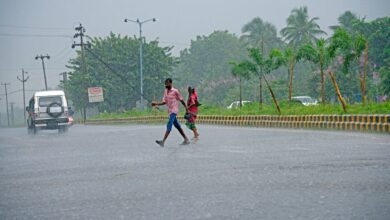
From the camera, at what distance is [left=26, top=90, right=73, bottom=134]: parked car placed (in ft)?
115

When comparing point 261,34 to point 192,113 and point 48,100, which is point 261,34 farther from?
point 192,113

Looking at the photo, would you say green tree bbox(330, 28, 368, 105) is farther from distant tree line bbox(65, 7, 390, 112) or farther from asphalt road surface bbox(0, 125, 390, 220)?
asphalt road surface bbox(0, 125, 390, 220)

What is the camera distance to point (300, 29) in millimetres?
76938

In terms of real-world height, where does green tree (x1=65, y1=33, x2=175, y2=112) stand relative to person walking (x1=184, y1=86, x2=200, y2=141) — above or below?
above

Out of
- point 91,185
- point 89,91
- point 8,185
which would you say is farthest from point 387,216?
point 89,91

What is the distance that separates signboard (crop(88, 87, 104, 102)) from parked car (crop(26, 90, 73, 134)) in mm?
29349

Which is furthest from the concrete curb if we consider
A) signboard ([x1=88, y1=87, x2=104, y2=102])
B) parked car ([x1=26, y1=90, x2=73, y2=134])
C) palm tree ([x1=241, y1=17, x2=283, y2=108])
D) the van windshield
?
palm tree ([x1=241, y1=17, x2=283, y2=108])

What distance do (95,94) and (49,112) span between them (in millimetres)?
31839

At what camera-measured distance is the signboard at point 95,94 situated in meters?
65.9

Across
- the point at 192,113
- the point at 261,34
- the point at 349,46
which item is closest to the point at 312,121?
the point at 349,46

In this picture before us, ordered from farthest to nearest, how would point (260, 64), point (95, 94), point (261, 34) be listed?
point (261, 34) → point (95, 94) → point (260, 64)

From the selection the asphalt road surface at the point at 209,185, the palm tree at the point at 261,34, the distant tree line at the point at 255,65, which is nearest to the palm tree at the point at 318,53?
the distant tree line at the point at 255,65

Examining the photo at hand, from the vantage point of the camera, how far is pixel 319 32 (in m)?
77.1

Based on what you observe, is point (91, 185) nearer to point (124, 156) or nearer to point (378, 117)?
point (124, 156)
